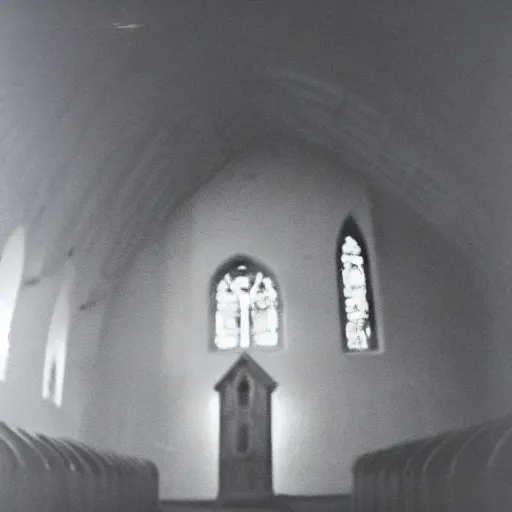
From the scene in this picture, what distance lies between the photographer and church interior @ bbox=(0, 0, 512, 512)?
1.53ft

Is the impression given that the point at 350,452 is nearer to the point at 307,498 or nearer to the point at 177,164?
the point at 307,498

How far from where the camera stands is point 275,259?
54 cm

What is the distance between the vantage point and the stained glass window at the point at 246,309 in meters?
0.50

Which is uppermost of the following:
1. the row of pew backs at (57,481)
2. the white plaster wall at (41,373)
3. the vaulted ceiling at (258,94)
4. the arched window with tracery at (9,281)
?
the vaulted ceiling at (258,94)

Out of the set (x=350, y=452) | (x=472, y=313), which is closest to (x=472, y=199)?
(x=472, y=313)

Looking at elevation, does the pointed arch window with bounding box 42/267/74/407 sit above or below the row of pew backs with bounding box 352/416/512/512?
above

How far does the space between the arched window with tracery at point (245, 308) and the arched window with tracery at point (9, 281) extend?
0.71ft

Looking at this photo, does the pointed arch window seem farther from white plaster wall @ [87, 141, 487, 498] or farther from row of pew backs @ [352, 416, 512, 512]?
row of pew backs @ [352, 416, 512, 512]

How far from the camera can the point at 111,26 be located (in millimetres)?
603

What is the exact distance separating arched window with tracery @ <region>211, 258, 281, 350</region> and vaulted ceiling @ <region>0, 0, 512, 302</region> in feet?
0.32

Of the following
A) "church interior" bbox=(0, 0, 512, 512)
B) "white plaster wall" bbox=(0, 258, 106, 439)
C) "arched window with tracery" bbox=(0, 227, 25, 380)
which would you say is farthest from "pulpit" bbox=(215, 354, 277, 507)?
"arched window with tracery" bbox=(0, 227, 25, 380)

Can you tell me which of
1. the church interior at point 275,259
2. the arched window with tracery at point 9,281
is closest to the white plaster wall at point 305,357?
the church interior at point 275,259

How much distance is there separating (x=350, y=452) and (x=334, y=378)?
63 millimetres

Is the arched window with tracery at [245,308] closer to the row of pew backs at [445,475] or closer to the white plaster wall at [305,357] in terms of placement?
the white plaster wall at [305,357]
